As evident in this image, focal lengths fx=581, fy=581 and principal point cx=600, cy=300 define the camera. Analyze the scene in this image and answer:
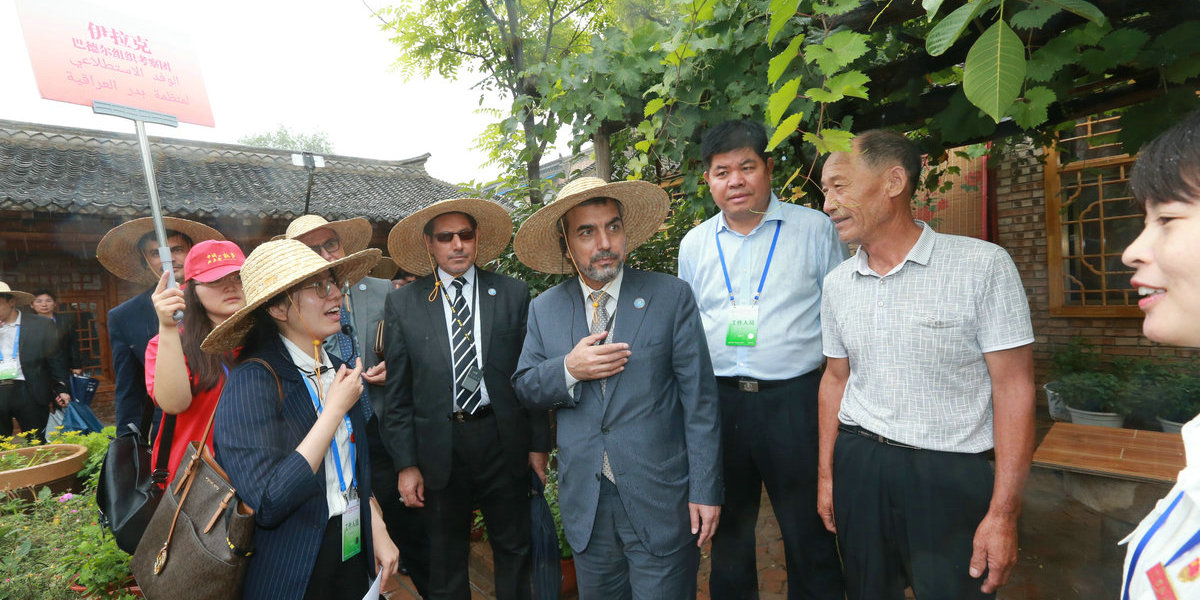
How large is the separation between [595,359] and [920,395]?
1.11 meters

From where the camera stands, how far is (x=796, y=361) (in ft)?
8.06

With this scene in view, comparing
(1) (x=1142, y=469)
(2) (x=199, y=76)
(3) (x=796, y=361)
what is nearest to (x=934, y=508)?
(3) (x=796, y=361)

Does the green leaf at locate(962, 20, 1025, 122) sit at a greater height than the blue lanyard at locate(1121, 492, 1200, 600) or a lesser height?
greater

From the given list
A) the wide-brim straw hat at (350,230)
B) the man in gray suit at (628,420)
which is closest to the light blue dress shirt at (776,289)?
the man in gray suit at (628,420)

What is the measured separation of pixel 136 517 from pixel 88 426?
554 centimetres

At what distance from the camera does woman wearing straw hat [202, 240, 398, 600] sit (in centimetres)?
172

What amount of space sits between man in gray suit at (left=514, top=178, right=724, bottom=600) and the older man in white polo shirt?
0.54 metres

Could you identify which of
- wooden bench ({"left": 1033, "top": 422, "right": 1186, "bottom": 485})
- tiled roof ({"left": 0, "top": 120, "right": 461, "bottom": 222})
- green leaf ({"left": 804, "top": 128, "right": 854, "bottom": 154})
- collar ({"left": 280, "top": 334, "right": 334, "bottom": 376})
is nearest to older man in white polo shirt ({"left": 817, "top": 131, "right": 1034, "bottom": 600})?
green leaf ({"left": 804, "top": 128, "right": 854, "bottom": 154})

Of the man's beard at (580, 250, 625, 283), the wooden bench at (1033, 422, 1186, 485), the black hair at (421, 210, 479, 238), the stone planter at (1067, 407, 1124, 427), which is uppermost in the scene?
the black hair at (421, 210, 479, 238)

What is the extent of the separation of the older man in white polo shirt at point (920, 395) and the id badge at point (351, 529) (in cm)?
175

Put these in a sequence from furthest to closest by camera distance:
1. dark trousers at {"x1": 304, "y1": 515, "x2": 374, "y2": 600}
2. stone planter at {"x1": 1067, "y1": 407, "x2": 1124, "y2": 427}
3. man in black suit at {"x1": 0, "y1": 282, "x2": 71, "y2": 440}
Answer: stone planter at {"x1": 1067, "y1": 407, "x2": 1124, "y2": 427} < man in black suit at {"x1": 0, "y1": 282, "x2": 71, "y2": 440} < dark trousers at {"x1": 304, "y1": 515, "x2": 374, "y2": 600}

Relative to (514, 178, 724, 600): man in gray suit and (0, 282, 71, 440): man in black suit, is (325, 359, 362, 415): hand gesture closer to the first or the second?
(514, 178, 724, 600): man in gray suit

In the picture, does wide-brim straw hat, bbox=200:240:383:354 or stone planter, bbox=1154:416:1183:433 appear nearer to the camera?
wide-brim straw hat, bbox=200:240:383:354

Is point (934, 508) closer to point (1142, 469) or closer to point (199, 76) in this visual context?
point (1142, 469)
